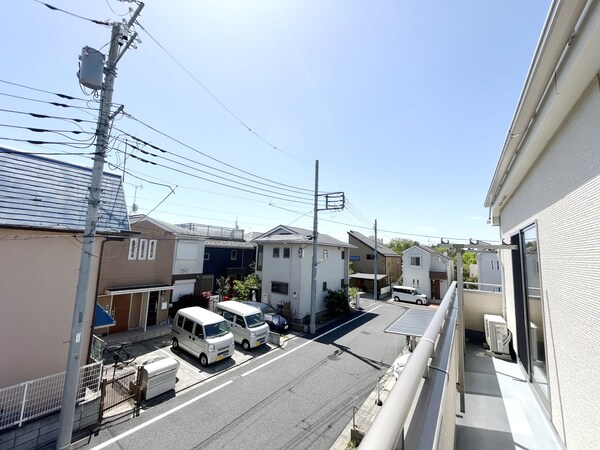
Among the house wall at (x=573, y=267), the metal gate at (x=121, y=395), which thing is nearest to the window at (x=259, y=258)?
the metal gate at (x=121, y=395)

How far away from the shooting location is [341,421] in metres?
6.77

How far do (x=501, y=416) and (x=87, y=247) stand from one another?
24.0ft

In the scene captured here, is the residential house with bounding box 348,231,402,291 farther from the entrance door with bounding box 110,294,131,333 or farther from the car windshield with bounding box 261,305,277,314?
the entrance door with bounding box 110,294,131,333

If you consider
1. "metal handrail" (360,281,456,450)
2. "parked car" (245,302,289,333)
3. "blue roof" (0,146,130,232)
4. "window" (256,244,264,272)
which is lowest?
"parked car" (245,302,289,333)

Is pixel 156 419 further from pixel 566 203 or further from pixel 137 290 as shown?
pixel 566 203

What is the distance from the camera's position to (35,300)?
20.2ft

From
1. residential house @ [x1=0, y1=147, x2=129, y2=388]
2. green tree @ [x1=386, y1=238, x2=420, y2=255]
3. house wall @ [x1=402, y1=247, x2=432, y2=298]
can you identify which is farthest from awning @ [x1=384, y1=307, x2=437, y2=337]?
green tree @ [x1=386, y1=238, x2=420, y2=255]

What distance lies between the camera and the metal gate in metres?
6.83

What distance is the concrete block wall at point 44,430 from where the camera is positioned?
Answer: 204 inches

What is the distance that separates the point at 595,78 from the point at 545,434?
3.89m

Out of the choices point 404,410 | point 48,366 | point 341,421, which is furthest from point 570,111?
point 48,366

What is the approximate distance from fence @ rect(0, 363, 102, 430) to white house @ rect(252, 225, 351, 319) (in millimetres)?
10670

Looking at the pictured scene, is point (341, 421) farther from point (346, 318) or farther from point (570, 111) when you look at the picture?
point (346, 318)

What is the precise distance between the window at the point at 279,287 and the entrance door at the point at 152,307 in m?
6.64
